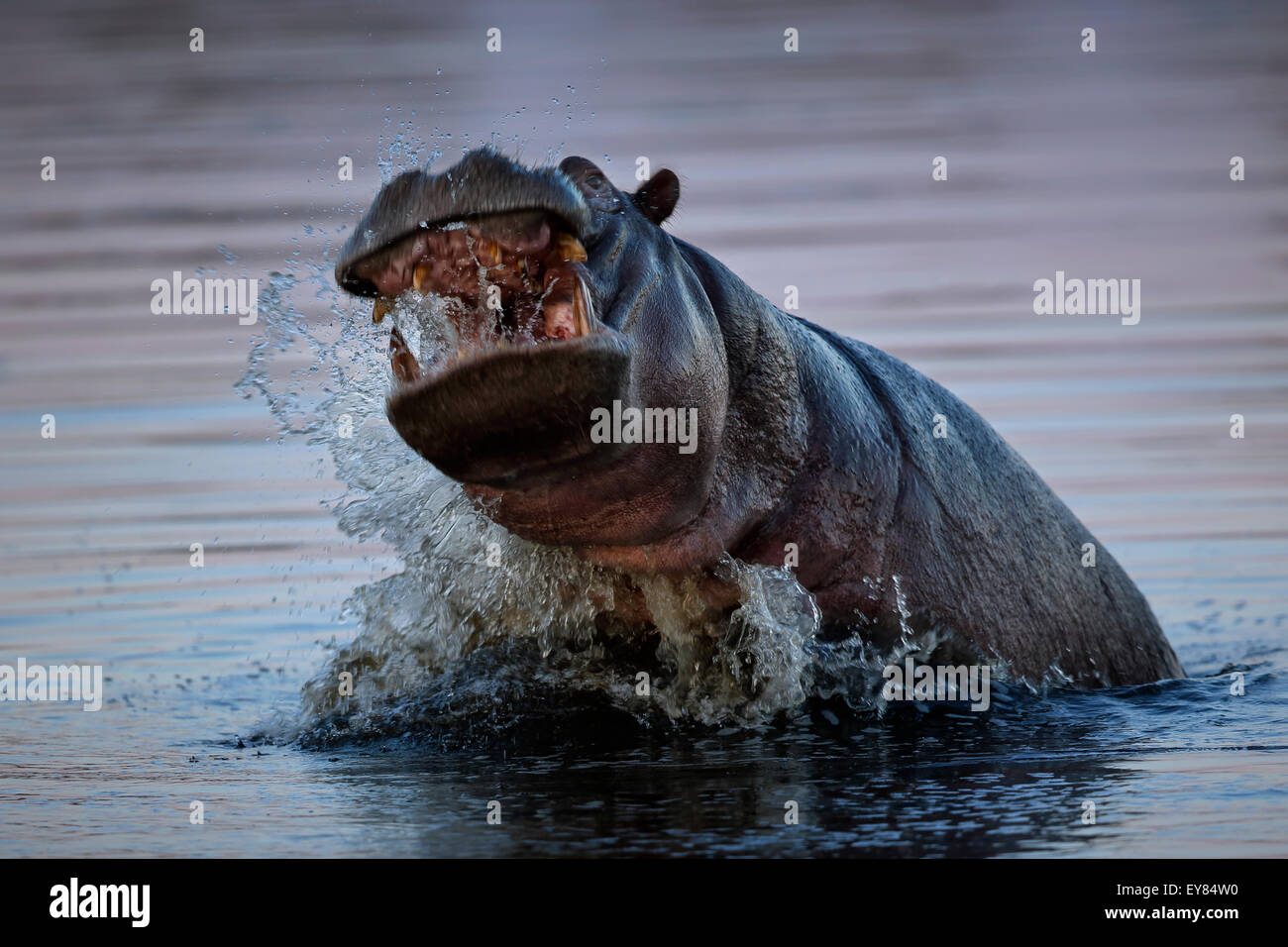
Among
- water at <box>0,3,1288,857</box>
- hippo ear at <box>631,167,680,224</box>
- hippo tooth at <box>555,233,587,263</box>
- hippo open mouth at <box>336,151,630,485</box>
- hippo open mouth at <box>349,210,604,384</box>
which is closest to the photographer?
hippo open mouth at <box>336,151,630,485</box>

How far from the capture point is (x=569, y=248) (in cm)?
412

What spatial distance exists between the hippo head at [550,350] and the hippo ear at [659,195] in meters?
0.11

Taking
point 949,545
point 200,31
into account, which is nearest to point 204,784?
point 949,545

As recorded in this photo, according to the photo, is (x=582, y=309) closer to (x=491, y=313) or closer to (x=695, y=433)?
(x=491, y=313)

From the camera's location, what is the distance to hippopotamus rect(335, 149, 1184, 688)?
3.86 metres

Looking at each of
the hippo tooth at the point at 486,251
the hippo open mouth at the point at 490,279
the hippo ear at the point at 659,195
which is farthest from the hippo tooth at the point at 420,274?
the hippo ear at the point at 659,195

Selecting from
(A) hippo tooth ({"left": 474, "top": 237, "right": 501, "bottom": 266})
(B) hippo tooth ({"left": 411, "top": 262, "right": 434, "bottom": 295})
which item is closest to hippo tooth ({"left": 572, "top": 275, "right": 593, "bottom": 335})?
(A) hippo tooth ({"left": 474, "top": 237, "right": 501, "bottom": 266})

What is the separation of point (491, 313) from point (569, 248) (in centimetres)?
26

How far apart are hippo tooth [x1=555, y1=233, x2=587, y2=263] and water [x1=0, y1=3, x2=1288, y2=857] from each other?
0.46 metres

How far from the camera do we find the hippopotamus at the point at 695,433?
3861 mm

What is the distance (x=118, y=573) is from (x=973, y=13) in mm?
15531

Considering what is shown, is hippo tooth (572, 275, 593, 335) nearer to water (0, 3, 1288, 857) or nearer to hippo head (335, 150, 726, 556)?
hippo head (335, 150, 726, 556)

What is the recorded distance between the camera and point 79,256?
49.2ft
